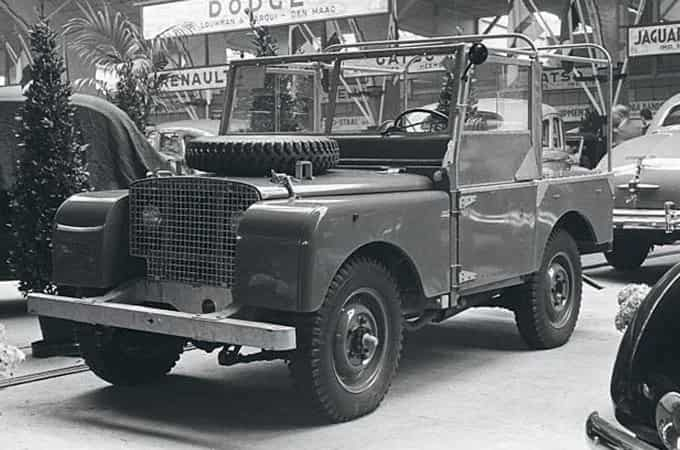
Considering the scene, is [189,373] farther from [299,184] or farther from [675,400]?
[675,400]

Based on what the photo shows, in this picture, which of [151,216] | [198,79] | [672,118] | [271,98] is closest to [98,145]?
[271,98]

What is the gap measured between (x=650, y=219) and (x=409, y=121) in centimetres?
508

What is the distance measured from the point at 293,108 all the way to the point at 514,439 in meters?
3.21

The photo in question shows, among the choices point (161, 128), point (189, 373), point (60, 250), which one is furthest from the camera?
point (161, 128)

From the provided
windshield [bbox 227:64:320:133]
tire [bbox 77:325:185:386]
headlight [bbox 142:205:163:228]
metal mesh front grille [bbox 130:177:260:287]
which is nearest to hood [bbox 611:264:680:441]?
metal mesh front grille [bbox 130:177:260:287]

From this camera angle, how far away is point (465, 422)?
573cm

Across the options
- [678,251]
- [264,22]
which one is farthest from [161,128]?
[678,251]

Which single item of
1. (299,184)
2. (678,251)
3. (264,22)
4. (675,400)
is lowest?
(678,251)

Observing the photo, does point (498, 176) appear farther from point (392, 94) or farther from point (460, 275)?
point (392, 94)

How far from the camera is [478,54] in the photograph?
641cm

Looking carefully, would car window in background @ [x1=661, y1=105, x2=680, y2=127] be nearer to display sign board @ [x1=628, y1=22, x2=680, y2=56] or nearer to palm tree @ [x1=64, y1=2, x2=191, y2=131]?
display sign board @ [x1=628, y1=22, x2=680, y2=56]

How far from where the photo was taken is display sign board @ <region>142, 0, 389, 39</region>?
19.5m

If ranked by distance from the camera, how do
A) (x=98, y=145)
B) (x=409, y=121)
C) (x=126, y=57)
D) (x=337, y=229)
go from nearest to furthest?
(x=337, y=229)
(x=409, y=121)
(x=98, y=145)
(x=126, y=57)

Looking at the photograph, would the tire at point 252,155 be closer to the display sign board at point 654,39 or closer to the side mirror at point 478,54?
the side mirror at point 478,54
